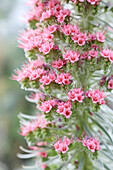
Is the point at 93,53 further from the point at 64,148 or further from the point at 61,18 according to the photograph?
the point at 64,148

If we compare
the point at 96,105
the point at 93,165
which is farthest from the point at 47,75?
the point at 93,165

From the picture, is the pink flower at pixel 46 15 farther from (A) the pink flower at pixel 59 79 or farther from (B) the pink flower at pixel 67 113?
(B) the pink flower at pixel 67 113

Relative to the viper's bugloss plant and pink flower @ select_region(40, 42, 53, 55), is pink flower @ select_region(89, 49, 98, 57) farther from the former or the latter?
pink flower @ select_region(40, 42, 53, 55)

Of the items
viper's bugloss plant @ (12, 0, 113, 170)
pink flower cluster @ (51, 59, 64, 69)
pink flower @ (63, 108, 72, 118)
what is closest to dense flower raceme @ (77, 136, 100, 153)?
viper's bugloss plant @ (12, 0, 113, 170)

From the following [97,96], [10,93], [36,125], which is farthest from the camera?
[10,93]

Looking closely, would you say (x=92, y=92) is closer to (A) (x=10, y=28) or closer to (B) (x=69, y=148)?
(B) (x=69, y=148)

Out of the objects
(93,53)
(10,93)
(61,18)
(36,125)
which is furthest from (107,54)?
(10,93)
